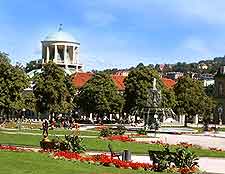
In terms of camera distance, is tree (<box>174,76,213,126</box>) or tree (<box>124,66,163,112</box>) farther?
tree (<box>124,66,163,112</box>)

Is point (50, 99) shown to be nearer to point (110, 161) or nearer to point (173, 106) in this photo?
point (173, 106)

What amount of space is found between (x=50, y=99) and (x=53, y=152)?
5563cm

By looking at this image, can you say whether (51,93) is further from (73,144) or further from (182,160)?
(182,160)

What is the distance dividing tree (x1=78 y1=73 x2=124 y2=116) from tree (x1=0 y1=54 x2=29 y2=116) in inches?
966

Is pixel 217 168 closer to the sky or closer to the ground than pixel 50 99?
closer to the ground

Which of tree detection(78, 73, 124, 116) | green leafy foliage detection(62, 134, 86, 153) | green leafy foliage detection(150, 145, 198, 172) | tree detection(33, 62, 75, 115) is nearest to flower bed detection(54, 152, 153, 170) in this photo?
green leafy foliage detection(150, 145, 198, 172)

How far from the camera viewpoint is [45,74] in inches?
3342

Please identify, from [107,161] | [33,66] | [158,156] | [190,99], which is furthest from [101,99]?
[158,156]

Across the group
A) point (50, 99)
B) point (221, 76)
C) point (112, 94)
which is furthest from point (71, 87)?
point (221, 76)

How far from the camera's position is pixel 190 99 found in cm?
8544

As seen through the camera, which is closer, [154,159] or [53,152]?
[154,159]

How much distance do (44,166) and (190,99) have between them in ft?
214

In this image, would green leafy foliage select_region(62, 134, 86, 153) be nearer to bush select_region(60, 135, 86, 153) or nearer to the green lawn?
bush select_region(60, 135, 86, 153)

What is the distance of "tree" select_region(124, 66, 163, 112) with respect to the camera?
88750 millimetres
